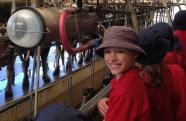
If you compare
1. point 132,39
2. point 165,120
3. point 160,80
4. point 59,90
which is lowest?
point 59,90

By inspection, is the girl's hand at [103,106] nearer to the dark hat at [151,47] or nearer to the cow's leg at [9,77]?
the dark hat at [151,47]

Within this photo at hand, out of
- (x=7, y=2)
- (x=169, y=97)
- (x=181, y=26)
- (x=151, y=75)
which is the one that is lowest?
(x=169, y=97)

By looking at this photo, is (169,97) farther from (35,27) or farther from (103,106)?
(35,27)

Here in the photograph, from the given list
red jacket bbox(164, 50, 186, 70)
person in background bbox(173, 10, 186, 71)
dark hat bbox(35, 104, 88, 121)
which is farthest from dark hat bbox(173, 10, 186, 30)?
dark hat bbox(35, 104, 88, 121)

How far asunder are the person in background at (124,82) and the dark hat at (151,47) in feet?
0.15

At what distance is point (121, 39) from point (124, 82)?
6.6 inches

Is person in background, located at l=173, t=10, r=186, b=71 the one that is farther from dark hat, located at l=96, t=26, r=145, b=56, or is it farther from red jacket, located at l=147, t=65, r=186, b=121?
dark hat, located at l=96, t=26, r=145, b=56

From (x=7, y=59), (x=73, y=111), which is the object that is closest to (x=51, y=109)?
(x=73, y=111)

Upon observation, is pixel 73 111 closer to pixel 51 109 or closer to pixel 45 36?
pixel 51 109

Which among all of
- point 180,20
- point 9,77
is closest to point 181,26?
point 180,20

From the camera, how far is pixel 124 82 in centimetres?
128

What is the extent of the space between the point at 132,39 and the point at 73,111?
50cm

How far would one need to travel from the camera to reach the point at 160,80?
1509mm

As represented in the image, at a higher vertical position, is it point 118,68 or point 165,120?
point 118,68
